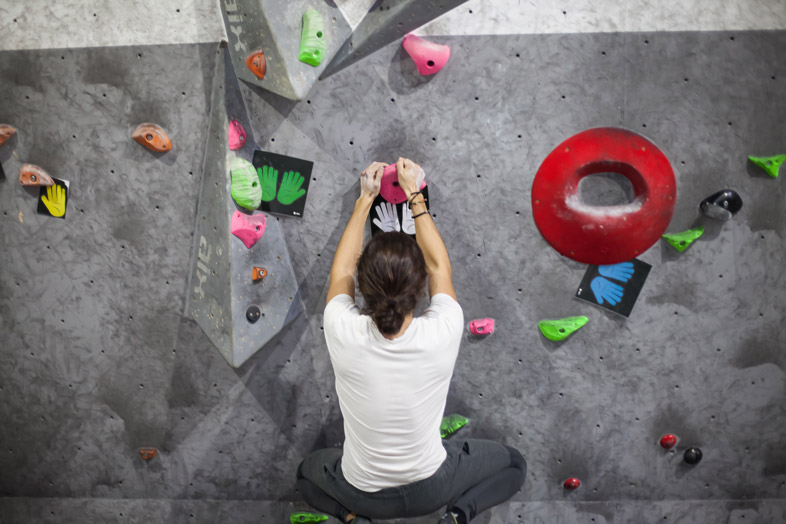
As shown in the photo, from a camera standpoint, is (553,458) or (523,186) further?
(553,458)

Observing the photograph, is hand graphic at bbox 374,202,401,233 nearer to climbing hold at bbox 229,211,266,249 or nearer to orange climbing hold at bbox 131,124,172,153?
climbing hold at bbox 229,211,266,249

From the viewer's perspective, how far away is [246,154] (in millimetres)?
1770

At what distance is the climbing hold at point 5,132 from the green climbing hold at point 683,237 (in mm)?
2217

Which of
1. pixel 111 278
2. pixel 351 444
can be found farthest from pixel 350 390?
pixel 111 278

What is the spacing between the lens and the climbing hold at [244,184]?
173 cm

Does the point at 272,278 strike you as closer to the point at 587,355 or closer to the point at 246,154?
the point at 246,154

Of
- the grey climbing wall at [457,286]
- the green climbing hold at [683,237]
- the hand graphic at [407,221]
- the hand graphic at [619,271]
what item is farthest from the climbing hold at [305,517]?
the green climbing hold at [683,237]

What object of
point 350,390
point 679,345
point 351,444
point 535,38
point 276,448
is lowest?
point 276,448

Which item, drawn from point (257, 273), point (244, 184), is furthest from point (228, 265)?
point (244, 184)

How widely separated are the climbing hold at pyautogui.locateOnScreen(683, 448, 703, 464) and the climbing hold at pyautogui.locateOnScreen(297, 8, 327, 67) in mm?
1878

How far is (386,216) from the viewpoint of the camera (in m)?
1.82

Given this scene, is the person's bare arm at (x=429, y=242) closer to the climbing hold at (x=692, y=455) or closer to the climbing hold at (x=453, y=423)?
the climbing hold at (x=453, y=423)

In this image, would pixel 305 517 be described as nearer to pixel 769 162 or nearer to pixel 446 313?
pixel 446 313

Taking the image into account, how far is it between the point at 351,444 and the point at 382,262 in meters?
0.56
